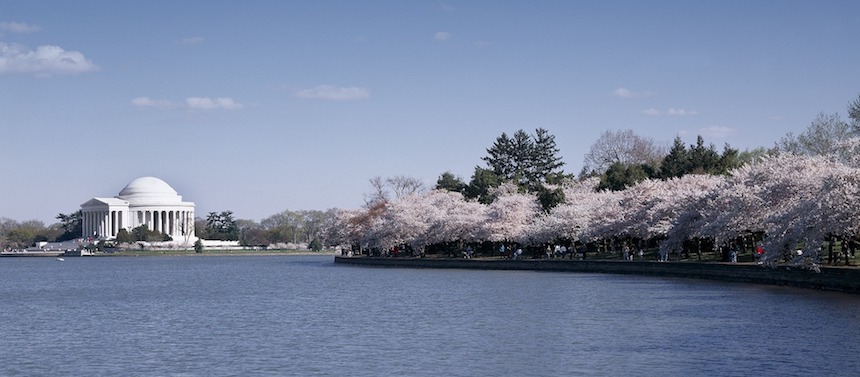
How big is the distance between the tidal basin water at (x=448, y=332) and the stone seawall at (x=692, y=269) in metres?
1.22

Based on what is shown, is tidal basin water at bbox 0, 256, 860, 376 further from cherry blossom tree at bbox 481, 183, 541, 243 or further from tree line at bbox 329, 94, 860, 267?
cherry blossom tree at bbox 481, 183, 541, 243

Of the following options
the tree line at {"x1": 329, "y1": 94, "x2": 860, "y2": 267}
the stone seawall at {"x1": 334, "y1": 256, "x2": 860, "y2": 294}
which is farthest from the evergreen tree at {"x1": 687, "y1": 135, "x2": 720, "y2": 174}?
the stone seawall at {"x1": 334, "y1": 256, "x2": 860, "y2": 294}

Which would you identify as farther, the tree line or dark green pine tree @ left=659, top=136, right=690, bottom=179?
dark green pine tree @ left=659, top=136, right=690, bottom=179

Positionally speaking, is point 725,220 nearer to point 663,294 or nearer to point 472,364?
point 663,294

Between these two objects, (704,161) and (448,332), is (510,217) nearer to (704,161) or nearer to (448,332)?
(704,161)

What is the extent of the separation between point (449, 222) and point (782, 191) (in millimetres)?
51105

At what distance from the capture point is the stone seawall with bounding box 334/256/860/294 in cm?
5184

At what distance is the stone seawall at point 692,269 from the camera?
51.8m

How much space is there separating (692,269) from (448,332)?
32.9 meters

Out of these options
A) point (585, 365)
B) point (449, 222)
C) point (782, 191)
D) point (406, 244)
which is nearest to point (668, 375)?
A: point (585, 365)

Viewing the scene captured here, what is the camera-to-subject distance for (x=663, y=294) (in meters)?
54.5

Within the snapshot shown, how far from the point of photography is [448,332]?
39.4m

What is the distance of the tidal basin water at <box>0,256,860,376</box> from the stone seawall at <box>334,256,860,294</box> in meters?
1.22

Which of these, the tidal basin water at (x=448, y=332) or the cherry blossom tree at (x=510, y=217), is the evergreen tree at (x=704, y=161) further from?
the tidal basin water at (x=448, y=332)
